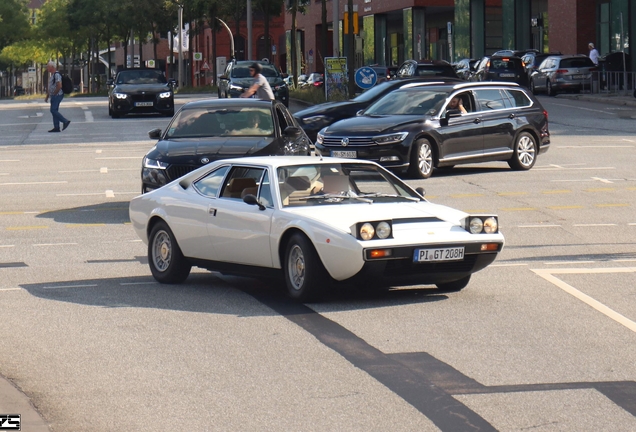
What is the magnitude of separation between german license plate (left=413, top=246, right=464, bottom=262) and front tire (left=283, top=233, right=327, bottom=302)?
2.47 ft

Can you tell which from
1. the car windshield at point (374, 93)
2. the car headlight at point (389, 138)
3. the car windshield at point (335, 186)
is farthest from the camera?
the car windshield at point (374, 93)

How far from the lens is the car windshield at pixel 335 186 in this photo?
35.5 feet

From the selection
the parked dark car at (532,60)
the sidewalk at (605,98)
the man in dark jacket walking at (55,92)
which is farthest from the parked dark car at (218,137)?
the parked dark car at (532,60)

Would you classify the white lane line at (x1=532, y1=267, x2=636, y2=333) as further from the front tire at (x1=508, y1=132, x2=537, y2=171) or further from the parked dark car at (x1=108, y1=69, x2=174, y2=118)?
the parked dark car at (x1=108, y1=69, x2=174, y2=118)

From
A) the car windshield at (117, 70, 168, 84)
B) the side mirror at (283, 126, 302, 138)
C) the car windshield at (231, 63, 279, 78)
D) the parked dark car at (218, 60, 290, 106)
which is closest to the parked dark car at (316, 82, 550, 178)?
the side mirror at (283, 126, 302, 138)

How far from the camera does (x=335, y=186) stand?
1102 centimetres

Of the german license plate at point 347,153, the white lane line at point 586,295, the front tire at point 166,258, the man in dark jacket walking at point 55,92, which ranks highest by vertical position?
the man in dark jacket walking at point 55,92

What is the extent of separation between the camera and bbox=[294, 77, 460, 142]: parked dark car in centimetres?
2697

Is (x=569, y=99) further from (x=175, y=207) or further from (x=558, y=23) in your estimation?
(x=175, y=207)

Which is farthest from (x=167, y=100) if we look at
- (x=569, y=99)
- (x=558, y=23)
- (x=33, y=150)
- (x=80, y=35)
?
(x=80, y=35)

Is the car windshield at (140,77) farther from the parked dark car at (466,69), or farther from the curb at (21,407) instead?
the curb at (21,407)

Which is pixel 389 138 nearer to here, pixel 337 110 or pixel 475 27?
pixel 337 110

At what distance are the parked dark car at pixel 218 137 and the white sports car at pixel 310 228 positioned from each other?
145 inches

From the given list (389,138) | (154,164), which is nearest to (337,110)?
(389,138)
